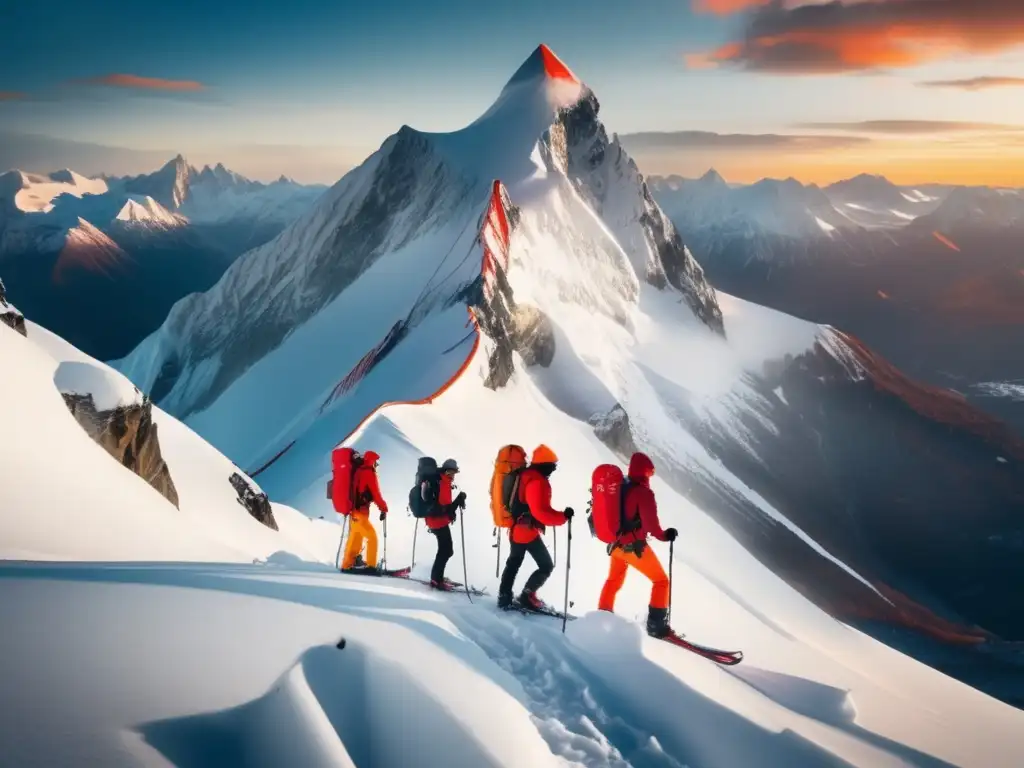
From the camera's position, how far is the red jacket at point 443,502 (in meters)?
11.0

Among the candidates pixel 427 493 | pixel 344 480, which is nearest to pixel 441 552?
pixel 427 493

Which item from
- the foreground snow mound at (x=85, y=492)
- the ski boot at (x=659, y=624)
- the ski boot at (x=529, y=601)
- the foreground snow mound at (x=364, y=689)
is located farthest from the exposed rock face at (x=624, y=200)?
the foreground snow mound at (x=364, y=689)

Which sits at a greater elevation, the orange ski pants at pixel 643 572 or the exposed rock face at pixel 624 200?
the exposed rock face at pixel 624 200

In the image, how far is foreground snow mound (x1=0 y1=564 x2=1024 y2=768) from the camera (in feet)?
15.7

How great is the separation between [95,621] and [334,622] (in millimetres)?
1994

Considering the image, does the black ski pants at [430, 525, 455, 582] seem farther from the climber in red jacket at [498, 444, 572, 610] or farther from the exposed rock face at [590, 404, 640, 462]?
the exposed rock face at [590, 404, 640, 462]

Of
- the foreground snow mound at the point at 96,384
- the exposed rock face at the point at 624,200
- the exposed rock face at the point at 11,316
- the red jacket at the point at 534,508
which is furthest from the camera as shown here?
the exposed rock face at the point at 624,200

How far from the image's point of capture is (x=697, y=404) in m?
82.0

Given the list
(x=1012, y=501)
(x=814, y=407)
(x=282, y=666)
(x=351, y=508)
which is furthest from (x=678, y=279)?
(x=282, y=666)

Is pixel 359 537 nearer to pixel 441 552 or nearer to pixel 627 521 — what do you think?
pixel 441 552

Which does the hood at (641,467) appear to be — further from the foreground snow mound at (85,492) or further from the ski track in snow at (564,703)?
the foreground snow mound at (85,492)

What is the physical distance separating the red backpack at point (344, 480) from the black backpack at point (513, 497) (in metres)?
3.42

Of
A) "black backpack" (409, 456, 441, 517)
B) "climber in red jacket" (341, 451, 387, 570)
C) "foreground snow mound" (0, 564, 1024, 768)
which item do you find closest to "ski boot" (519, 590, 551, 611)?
"foreground snow mound" (0, 564, 1024, 768)

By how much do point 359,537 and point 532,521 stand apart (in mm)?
4043
